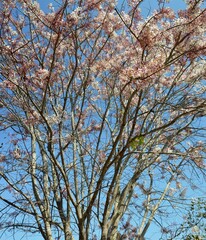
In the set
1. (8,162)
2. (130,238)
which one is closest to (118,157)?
(8,162)

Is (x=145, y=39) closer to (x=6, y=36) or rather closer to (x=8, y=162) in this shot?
(x=6, y=36)

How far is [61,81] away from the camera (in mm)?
5152

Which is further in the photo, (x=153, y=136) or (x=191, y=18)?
(x=153, y=136)

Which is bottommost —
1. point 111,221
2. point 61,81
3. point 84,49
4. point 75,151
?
point 111,221

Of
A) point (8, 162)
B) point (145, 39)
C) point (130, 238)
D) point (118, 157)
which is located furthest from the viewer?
point (130, 238)

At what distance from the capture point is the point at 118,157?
3.67m

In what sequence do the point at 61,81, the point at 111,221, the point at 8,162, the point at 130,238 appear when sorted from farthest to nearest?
the point at 130,238 → the point at 61,81 → the point at 8,162 → the point at 111,221

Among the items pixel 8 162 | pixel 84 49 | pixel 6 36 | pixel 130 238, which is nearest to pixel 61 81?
pixel 84 49

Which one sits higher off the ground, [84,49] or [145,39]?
[84,49]

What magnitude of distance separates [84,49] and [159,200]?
2.49 meters

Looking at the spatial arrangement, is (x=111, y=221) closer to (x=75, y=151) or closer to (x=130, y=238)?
(x=75, y=151)

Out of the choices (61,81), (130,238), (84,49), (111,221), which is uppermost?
(84,49)

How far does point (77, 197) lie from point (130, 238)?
1.97 metres

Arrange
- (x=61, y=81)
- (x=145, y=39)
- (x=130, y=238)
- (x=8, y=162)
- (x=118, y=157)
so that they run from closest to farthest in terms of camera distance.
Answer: (x=145, y=39), (x=118, y=157), (x=8, y=162), (x=61, y=81), (x=130, y=238)
